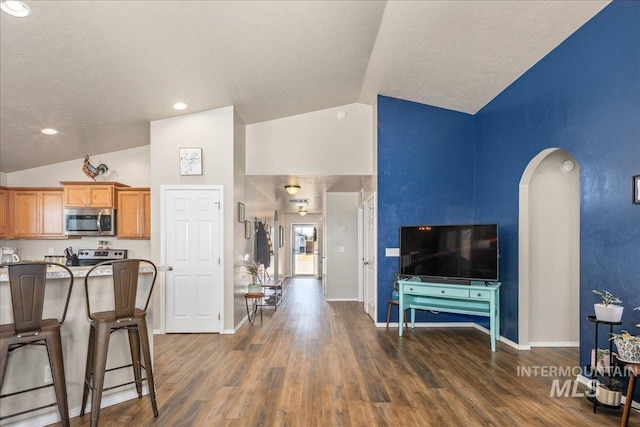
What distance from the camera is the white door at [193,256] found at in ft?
16.8

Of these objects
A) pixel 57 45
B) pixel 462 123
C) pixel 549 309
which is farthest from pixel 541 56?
pixel 57 45

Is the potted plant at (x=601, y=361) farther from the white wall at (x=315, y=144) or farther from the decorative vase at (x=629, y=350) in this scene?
the white wall at (x=315, y=144)

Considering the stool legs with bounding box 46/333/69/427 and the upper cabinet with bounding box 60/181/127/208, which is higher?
the upper cabinet with bounding box 60/181/127/208

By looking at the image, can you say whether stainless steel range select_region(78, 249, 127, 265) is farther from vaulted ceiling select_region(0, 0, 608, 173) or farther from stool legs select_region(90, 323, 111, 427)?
stool legs select_region(90, 323, 111, 427)

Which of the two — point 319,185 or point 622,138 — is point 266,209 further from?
point 622,138

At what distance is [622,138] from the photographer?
2.92 metres

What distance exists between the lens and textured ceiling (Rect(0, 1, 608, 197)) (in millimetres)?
3012

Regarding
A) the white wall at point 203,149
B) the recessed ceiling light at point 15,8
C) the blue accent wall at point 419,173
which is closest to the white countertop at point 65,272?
the recessed ceiling light at point 15,8

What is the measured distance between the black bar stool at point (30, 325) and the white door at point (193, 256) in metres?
2.72

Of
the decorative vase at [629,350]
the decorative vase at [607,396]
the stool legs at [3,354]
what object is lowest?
the decorative vase at [607,396]

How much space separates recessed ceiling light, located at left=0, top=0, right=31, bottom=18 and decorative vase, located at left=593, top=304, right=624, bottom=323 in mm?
4697

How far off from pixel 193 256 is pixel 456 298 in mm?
3557

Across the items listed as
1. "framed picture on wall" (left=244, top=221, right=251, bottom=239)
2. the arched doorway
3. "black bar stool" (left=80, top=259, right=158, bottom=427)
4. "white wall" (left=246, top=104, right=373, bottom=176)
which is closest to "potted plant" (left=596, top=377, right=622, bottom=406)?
the arched doorway

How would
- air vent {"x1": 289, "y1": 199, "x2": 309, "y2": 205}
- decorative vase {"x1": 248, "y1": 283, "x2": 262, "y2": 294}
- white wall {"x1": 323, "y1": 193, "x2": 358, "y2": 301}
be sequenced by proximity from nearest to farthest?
decorative vase {"x1": 248, "y1": 283, "x2": 262, "y2": 294}, white wall {"x1": 323, "y1": 193, "x2": 358, "y2": 301}, air vent {"x1": 289, "y1": 199, "x2": 309, "y2": 205}
